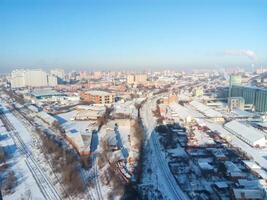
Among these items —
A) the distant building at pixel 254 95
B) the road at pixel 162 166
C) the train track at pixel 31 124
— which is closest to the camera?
the train track at pixel 31 124

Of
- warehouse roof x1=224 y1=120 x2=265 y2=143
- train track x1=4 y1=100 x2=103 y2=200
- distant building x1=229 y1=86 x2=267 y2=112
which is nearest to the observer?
train track x1=4 y1=100 x2=103 y2=200

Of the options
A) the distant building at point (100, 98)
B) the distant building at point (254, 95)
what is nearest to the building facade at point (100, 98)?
the distant building at point (100, 98)

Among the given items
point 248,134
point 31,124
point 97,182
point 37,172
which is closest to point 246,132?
point 248,134

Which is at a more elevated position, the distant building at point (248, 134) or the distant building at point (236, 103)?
the distant building at point (236, 103)

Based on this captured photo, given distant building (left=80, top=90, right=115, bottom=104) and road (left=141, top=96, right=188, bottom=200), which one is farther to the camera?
distant building (left=80, top=90, right=115, bottom=104)

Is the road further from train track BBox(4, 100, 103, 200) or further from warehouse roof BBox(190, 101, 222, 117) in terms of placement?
warehouse roof BBox(190, 101, 222, 117)

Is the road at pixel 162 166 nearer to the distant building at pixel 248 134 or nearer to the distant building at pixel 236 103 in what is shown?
the distant building at pixel 248 134

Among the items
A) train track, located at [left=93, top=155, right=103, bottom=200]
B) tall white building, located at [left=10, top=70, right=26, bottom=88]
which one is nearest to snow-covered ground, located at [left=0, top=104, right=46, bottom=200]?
train track, located at [left=93, top=155, right=103, bottom=200]

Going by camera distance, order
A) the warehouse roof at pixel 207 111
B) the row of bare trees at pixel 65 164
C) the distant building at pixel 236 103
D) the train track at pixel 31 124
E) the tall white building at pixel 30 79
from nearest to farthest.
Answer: the train track at pixel 31 124
the row of bare trees at pixel 65 164
the warehouse roof at pixel 207 111
the distant building at pixel 236 103
the tall white building at pixel 30 79
